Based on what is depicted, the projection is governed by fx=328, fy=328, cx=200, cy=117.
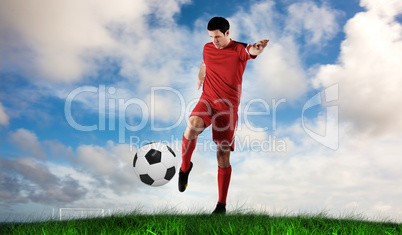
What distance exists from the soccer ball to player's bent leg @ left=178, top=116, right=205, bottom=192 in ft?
0.60

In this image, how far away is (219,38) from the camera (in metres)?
5.71

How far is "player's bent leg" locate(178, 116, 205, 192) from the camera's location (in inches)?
214

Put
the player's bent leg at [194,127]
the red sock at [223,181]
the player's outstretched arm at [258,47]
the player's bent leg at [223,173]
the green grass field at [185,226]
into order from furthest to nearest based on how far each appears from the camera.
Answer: the red sock at [223,181]
the player's bent leg at [223,173]
the player's outstretched arm at [258,47]
the player's bent leg at [194,127]
the green grass field at [185,226]

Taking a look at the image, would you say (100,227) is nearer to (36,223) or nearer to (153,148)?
(36,223)

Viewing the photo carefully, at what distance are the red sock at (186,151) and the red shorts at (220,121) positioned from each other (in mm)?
416

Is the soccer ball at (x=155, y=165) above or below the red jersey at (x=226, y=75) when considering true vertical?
below

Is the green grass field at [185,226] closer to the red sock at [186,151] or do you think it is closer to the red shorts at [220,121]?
the red sock at [186,151]

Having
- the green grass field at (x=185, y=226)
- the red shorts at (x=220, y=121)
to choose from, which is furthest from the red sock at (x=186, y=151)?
the green grass field at (x=185, y=226)

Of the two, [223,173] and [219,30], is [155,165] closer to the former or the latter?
[223,173]

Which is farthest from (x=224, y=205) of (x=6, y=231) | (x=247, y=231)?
(x=6, y=231)

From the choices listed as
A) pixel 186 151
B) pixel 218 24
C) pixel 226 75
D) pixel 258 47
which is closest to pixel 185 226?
pixel 186 151

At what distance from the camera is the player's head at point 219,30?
559 cm

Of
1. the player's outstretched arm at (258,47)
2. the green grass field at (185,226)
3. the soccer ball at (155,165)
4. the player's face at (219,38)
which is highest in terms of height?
the player's face at (219,38)

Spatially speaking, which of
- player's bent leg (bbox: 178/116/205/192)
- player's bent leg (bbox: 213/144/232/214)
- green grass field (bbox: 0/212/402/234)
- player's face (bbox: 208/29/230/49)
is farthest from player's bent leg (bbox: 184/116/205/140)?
player's face (bbox: 208/29/230/49)
